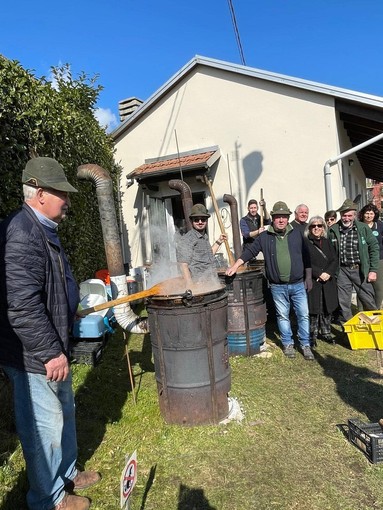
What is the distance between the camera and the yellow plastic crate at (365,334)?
10.8 ft

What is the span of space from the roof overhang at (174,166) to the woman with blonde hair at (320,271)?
151 inches

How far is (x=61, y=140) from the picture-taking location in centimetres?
646

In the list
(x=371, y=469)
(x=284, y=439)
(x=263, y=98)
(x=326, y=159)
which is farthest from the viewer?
(x=263, y=98)

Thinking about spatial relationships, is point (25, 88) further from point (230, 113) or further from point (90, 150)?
point (230, 113)

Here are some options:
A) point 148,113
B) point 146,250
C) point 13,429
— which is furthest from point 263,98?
point 13,429

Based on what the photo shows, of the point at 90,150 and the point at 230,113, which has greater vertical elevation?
the point at 230,113

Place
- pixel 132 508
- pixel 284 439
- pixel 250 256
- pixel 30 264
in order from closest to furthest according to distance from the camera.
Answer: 1. pixel 30 264
2. pixel 132 508
3. pixel 284 439
4. pixel 250 256

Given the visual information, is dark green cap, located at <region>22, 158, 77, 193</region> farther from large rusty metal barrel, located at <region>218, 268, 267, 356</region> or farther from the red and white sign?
large rusty metal barrel, located at <region>218, 268, 267, 356</region>

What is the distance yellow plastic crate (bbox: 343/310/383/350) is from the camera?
10.8ft

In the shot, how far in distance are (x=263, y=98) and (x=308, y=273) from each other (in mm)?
5127

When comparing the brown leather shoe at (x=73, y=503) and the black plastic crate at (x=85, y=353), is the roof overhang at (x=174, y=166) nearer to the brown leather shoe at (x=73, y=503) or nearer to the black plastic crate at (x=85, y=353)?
the black plastic crate at (x=85, y=353)

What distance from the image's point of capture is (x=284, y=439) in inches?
128

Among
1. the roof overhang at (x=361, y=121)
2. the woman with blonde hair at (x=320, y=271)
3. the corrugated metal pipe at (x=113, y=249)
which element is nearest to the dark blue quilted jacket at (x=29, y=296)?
the corrugated metal pipe at (x=113, y=249)

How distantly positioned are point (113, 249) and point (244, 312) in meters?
2.04
